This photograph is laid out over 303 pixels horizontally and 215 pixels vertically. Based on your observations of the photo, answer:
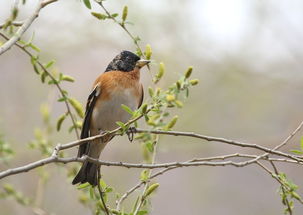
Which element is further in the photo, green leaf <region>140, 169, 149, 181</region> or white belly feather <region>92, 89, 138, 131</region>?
white belly feather <region>92, 89, 138, 131</region>

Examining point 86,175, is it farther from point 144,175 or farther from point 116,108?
point 116,108

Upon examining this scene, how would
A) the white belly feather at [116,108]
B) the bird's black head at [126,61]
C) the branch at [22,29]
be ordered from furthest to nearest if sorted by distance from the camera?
1. the bird's black head at [126,61]
2. the white belly feather at [116,108]
3. the branch at [22,29]

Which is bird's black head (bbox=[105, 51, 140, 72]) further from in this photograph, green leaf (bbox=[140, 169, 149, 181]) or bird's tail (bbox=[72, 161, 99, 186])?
green leaf (bbox=[140, 169, 149, 181])

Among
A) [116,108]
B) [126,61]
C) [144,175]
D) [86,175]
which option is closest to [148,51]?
[144,175]

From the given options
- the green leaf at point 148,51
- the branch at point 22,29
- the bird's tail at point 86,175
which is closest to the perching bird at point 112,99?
the bird's tail at point 86,175

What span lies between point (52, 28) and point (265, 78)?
3.31 m

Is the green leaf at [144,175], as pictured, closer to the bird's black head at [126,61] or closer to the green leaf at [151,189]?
the green leaf at [151,189]

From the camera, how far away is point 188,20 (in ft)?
28.6

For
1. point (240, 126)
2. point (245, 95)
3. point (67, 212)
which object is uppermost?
point (245, 95)

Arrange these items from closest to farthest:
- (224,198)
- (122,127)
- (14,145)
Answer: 1. (122,127)
2. (14,145)
3. (224,198)

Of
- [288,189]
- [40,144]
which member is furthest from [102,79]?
[288,189]

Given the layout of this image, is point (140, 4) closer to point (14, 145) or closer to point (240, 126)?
point (240, 126)

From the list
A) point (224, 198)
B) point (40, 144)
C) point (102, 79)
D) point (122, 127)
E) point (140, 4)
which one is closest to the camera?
point (122, 127)

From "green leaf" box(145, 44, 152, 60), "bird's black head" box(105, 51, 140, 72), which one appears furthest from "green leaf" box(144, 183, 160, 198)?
"bird's black head" box(105, 51, 140, 72)
